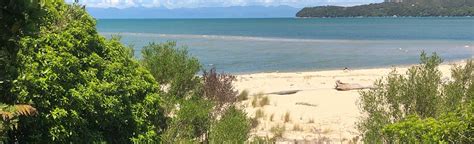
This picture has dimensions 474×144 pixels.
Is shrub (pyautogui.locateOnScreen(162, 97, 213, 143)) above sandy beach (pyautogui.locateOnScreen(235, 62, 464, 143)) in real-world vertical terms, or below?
above

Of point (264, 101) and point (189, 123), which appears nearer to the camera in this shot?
point (189, 123)

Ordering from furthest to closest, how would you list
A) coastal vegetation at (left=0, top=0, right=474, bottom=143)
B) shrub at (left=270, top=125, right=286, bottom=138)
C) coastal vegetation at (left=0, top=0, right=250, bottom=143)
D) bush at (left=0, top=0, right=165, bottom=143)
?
shrub at (left=270, top=125, right=286, bottom=138)
bush at (left=0, top=0, right=165, bottom=143)
coastal vegetation at (left=0, top=0, right=474, bottom=143)
coastal vegetation at (left=0, top=0, right=250, bottom=143)

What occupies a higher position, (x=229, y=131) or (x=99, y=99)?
(x=99, y=99)

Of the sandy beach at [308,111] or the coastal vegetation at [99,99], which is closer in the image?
the coastal vegetation at [99,99]

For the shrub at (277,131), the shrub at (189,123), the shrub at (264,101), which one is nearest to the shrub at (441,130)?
the shrub at (189,123)

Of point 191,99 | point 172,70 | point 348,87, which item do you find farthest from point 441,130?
point 348,87

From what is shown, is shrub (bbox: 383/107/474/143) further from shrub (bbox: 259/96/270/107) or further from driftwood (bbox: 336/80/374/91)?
driftwood (bbox: 336/80/374/91)

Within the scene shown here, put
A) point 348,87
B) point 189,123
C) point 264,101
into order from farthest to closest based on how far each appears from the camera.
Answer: point 348,87
point 264,101
point 189,123

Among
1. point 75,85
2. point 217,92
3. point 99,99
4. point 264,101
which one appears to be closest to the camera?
point 75,85

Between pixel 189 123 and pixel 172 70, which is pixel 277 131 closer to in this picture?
pixel 172 70

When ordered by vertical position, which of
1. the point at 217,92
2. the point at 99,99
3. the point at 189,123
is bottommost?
the point at 189,123

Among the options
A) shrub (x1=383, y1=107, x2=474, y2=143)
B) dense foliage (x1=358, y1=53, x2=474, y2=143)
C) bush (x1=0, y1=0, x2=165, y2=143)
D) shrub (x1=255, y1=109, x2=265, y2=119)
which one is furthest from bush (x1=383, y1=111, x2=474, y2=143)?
shrub (x1=255, y1=109, x2=265, y2=119)

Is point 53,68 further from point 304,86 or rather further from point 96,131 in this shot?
point 304,86

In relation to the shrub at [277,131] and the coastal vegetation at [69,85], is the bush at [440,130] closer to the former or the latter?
Result: the coastal vegetation at [69,85]
